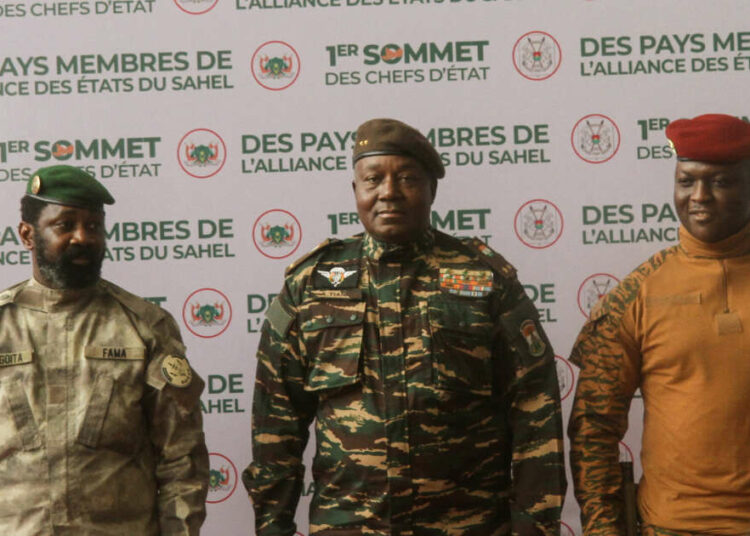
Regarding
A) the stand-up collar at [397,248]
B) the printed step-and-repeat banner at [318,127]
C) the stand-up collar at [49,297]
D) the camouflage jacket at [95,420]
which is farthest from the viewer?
the printed step-and-repeat banner at [318,127]

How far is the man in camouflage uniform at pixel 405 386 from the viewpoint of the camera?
2279 mm

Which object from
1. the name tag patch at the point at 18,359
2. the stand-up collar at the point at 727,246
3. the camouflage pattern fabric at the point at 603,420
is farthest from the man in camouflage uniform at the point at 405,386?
the name tag patch at the point at 18,359

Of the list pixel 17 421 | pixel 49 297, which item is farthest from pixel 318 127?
pixel 17 421

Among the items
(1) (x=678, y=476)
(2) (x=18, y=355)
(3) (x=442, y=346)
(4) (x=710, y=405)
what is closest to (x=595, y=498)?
(1) (x=678, y=476)

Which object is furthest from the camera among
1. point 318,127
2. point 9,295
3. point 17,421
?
point 318,127

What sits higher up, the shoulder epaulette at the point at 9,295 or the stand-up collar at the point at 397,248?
the stand-up collar at the point at 397,248

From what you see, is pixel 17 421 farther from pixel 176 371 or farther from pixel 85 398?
pixel 176 371

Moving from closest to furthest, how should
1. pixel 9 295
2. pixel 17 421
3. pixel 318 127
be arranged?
pixel 17 421, pixel 9 295, pixel 318 127

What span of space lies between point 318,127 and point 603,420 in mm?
1279

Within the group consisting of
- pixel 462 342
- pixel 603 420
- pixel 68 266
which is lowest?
pixel 603 420

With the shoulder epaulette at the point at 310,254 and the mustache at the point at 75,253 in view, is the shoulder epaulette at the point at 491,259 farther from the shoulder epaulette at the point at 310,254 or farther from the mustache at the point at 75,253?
the mustache at the point at 75,253

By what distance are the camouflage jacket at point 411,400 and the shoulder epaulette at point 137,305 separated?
0.29m

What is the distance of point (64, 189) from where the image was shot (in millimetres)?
2244

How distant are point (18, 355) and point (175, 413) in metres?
0.39
